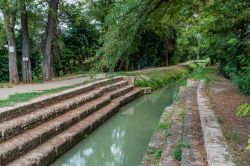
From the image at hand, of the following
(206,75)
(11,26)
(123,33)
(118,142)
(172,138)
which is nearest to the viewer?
(172,138)

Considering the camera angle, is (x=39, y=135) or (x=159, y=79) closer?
(x=39, y=135)

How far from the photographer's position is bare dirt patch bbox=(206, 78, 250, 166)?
16.7 ft

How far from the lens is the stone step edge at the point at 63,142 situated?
7.06m

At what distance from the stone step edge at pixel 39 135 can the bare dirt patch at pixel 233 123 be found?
4.13 meters

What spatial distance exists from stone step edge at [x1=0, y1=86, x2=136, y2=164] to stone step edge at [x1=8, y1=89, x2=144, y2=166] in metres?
0.12

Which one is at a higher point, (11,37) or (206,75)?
(11,37)

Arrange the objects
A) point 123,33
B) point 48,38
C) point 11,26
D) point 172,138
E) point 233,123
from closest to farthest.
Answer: point 233,123 → point 172,138 → point 123,33 → point 11,26 → point 48,38

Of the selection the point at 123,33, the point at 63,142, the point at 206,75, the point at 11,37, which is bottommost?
the point at 63,142

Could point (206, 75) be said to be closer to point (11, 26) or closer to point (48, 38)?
point (48, 38)

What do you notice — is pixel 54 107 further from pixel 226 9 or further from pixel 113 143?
pixel 226 9

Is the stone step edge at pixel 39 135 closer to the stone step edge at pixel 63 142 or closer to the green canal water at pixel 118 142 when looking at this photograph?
the stone step edge at pixel 63 142

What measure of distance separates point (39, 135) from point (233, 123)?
14.5 feet

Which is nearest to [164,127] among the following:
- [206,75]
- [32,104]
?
[32,104]

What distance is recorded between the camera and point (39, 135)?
26.2ft
